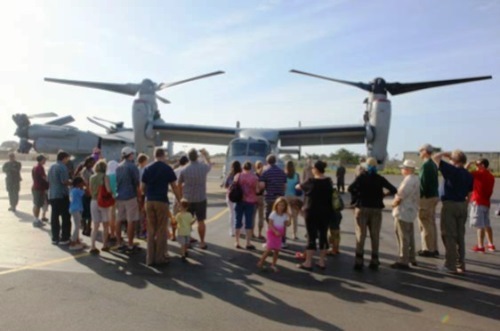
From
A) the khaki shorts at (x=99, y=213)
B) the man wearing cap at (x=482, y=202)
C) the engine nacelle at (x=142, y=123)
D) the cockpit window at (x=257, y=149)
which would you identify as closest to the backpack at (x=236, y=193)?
the khaki shorts at (x=99, y=213)

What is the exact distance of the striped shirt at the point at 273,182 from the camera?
7.84 meters

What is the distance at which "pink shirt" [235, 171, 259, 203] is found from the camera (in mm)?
7703

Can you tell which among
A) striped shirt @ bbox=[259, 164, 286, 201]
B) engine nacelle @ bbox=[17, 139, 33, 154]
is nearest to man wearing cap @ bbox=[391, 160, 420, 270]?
striped shirt @ bbox=[259, 164, 286, 201]

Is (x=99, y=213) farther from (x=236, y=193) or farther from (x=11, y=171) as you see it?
(x=11, y=171)

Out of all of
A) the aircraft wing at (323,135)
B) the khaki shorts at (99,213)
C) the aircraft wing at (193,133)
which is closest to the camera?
the khaki shorts at (99,213)

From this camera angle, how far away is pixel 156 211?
21.1 ft

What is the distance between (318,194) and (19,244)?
5750 millimetres

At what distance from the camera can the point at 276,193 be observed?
→ 25.7 ft

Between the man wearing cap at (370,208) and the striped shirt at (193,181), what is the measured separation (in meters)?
2.82

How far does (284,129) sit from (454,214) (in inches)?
720

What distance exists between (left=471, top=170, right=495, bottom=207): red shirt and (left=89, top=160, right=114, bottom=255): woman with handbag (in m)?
6.95

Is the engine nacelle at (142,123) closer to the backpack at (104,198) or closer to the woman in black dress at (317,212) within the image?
the backpack at (104,198)

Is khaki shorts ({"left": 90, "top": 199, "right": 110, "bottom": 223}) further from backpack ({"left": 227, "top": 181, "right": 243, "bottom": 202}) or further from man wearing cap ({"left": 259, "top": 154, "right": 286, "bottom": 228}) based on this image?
man wearing cap ({"left": 259, "top": 154, "right": 286, "bottom": 228})

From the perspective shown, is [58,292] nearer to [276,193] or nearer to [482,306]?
[276,193]
